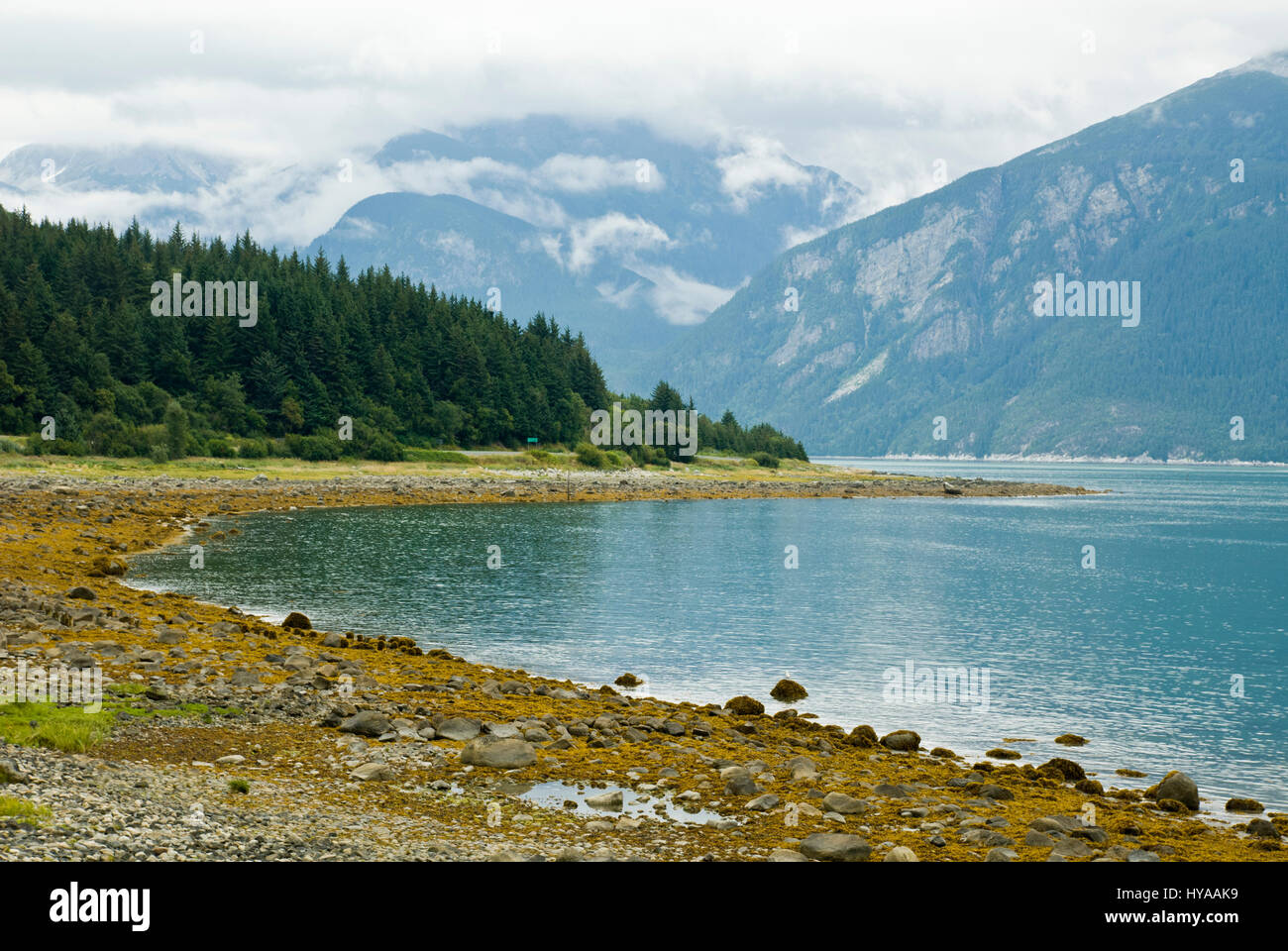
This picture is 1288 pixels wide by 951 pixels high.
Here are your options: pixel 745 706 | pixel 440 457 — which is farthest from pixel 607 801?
pixel 440 457

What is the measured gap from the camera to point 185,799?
14594 millimetres

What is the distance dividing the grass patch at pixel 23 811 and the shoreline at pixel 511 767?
253mm

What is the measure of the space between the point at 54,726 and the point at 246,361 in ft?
398

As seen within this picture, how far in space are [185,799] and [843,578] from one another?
45.2m

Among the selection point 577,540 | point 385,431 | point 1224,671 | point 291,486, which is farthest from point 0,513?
point 385,431

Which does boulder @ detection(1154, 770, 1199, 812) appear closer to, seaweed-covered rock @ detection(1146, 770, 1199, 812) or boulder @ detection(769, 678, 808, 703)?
seaweed-covered rock @ detection(1146, 770, 1199, 812)

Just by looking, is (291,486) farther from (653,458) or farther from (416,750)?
(416,750)

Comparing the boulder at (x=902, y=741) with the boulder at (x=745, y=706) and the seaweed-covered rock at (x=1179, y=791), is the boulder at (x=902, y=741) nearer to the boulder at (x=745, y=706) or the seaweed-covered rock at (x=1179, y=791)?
the boulder at (x=745, y=706)

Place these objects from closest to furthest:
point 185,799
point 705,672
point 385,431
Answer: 1. point 185,799
2. point 705,672
3. point 385,431

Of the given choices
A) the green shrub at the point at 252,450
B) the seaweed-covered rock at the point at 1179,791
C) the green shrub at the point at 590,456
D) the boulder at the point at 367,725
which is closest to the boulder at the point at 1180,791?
the seaweed-covered rock at the point at 1179,791

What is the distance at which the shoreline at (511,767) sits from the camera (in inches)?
571

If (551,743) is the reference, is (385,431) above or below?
above

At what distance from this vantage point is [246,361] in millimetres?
130250

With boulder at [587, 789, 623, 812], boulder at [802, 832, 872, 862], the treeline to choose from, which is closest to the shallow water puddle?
boulder at [587, 789, 623, 812]
